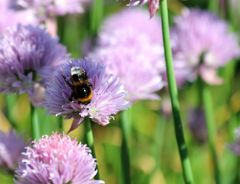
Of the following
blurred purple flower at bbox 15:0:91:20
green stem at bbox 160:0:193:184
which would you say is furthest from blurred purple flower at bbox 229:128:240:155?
blurred purple flower at bbox 15:0:91:20

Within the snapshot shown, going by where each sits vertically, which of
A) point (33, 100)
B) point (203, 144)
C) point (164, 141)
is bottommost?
point (164, 141)

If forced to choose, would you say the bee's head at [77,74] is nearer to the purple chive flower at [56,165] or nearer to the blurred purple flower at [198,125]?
the purple chive flower at [56,165]

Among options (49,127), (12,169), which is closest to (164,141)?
(49,127)

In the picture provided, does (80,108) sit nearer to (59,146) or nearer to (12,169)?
(59,146)

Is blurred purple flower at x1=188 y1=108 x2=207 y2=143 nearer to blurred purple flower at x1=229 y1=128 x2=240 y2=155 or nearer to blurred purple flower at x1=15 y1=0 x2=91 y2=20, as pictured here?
blurred purple flower at x1=15 y1=0 x2=91 y2=20

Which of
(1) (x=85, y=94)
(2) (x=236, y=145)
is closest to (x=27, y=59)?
(1) (x=85, y=94)

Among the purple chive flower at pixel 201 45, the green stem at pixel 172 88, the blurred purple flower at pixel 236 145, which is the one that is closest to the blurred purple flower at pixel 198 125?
the purple chive flower at pixel 201 45
